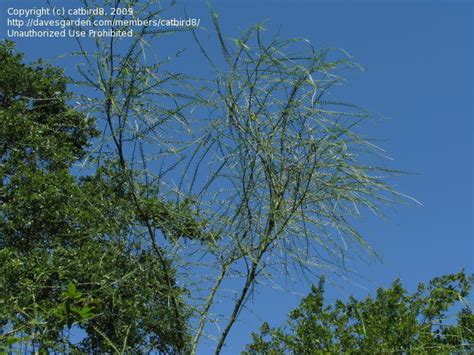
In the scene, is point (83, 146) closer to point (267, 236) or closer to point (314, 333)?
point (314, 333)

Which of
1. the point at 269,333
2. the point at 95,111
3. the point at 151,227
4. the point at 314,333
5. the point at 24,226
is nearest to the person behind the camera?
the point at 95,111

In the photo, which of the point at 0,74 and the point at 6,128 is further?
the point at 0,74

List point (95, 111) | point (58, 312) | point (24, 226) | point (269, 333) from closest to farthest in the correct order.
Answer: point (58, 312) → point (95, 111) → point (269, 333) → point (24, 226)

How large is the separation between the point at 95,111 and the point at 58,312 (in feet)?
3.38

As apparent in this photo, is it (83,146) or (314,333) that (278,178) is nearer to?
(314,333)

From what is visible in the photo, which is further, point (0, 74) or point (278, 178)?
point (0, 74)

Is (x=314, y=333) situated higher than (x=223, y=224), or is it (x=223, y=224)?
(x=314, y=333)

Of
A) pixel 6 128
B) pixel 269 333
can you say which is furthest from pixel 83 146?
pixel 269 333

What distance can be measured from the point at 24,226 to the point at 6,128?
1.58 meters

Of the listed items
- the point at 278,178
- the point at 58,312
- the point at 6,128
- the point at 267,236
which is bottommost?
the point at 58,312

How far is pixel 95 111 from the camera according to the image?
2980mm

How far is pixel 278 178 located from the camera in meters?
3.17

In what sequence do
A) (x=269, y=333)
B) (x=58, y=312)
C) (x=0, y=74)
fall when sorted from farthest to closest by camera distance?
(x=0, y=74) < (x=269, y=333) < (x=58, y=312)

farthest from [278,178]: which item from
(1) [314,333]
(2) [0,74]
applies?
(2) [0,74]
